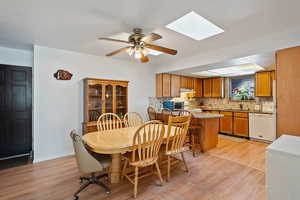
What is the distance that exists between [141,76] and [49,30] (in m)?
2.68

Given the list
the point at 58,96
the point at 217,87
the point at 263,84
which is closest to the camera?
the point at 58,96

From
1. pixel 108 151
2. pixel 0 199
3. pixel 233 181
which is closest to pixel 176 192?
pixel 233 181

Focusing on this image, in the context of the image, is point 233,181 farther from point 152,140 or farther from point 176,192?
point 152,140

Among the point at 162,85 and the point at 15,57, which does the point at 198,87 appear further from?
the point at 15,57

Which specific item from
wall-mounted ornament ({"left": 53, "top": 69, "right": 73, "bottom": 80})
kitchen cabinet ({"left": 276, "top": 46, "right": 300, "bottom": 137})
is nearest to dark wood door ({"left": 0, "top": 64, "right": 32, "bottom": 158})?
wall-mounted ornament ({"left": 53, "top": 69, "right": 73, "bottom": 80})

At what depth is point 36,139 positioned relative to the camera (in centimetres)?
304

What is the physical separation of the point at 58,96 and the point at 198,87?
4989mm

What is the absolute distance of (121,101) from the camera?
405 centimetres

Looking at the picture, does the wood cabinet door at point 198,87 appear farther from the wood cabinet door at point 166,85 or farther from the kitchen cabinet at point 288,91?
the kitchen cabinet at point 288,91

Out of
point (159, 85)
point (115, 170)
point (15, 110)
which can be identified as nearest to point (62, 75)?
point (15, 110)

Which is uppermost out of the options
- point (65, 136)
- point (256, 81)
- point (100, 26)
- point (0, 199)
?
point (100, 26)

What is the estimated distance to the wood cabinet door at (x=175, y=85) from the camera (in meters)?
5.13

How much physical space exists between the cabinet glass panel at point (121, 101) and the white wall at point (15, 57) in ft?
7.17

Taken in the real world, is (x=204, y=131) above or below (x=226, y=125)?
above
